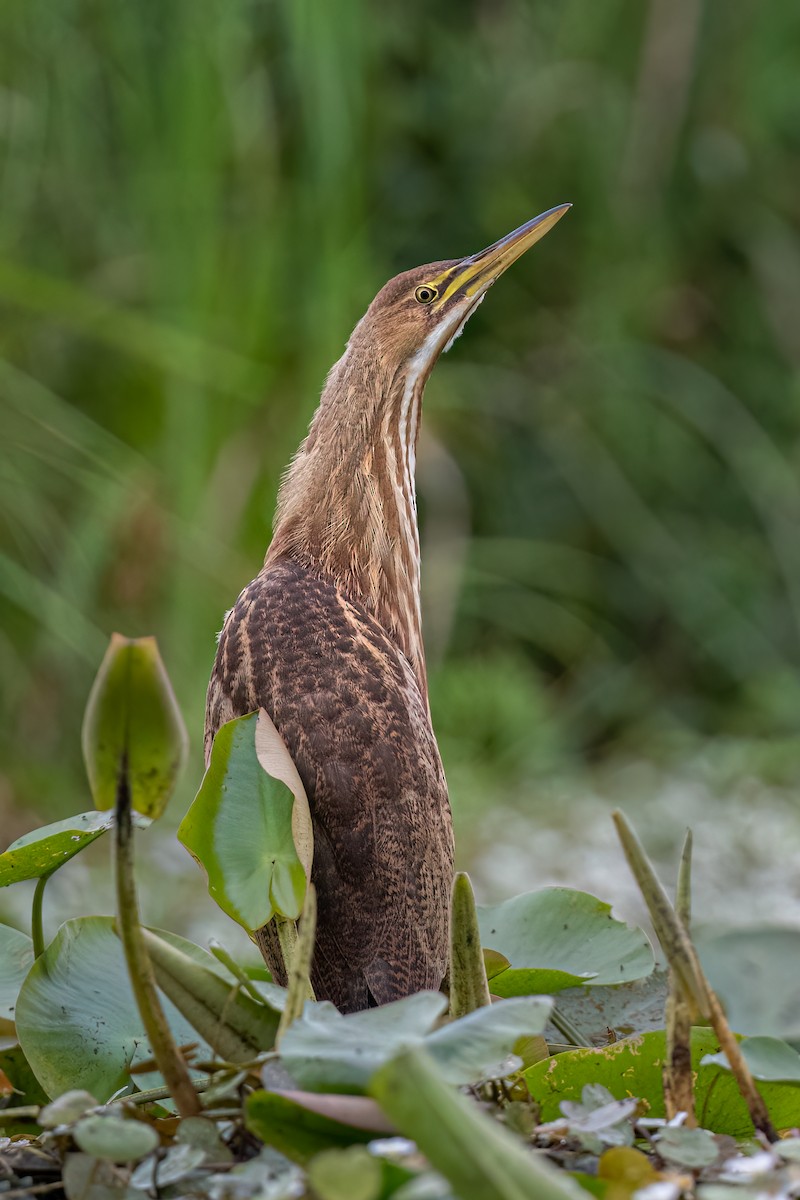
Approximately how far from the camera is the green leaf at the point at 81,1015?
2.97 feet

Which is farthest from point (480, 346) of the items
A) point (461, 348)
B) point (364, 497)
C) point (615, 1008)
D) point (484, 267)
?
point (615, 1008)

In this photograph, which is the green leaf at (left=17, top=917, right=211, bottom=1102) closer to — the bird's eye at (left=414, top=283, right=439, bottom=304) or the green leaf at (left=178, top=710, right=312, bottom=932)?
the green leaf at (left=178, top=710, right=312, bottom=932)

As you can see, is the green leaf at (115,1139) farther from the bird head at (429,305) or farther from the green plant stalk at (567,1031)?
the bird head at (429,305)

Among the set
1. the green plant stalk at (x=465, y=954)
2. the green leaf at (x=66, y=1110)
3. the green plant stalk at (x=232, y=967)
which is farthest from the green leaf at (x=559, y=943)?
the green leaf at (x=66, y=1110)

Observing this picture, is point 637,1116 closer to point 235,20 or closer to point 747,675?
point 235,20

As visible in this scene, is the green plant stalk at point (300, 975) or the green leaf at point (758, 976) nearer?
the green plant stalk at point (300, 975)

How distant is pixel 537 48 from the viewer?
4461mm

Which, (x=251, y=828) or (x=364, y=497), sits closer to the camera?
(x=251, y=828)

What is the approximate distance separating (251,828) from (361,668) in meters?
0.26

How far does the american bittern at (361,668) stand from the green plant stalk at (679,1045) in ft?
1.04

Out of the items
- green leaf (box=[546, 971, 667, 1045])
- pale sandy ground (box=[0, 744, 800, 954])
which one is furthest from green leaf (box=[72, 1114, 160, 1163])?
pale sandy ground (box=[0, 744, 800, 954])

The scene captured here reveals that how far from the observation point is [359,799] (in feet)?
3.53

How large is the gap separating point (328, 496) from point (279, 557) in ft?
0.22

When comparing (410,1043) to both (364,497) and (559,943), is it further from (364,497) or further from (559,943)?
(364,497)
